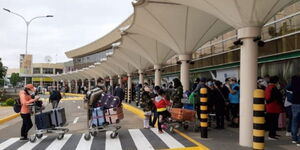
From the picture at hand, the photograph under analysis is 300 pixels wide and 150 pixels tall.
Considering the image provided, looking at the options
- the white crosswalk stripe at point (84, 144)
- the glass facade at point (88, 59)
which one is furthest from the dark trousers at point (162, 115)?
the glass facade at point (88, 59)

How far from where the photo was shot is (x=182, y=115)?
9.08 m

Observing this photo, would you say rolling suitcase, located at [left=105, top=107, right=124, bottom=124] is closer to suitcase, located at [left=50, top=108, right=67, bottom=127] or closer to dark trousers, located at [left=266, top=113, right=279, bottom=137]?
suitcase, located at [left=50, top=108, right=67, bottom=127]

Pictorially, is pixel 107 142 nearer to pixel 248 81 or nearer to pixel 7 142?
pixel 7 142

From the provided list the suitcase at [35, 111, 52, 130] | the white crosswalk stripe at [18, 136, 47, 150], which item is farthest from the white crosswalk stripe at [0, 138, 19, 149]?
the suitcase at [35, 111, 52, 130]

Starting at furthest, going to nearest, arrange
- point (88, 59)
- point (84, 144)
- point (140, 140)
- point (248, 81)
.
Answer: point (88, 59) → point (140, 140) → point (84, 144) → point (248, 81)

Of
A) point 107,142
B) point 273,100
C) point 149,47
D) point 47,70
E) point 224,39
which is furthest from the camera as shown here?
point 47,70

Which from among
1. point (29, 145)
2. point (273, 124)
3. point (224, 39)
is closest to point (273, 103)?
point (273, 124)

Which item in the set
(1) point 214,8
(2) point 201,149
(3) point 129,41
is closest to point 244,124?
(2) point 201,149

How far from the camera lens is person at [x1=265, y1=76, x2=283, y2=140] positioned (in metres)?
7.83

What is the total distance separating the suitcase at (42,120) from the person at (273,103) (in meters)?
6.50

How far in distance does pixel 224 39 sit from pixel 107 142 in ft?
39.6

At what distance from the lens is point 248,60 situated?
7246 mm

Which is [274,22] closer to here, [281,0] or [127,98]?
[281,0]

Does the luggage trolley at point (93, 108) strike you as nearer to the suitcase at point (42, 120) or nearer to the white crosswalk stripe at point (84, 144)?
the white crosswalk stripe at point (84, 144)
